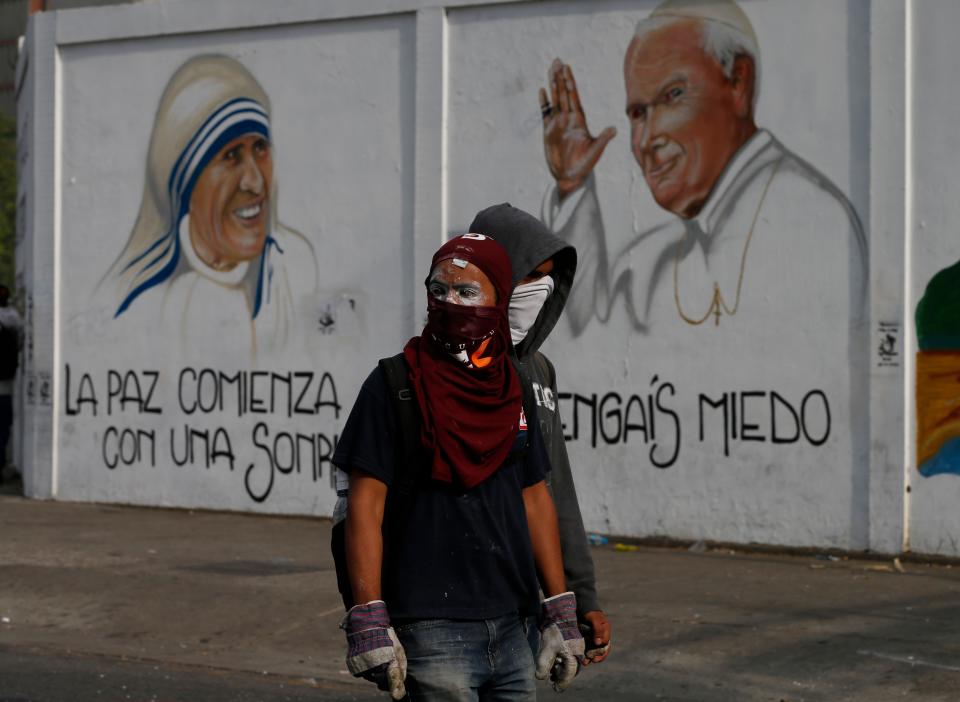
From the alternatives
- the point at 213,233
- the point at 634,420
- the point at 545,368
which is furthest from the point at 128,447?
the point at 545,368

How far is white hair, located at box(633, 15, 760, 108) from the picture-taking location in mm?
10125

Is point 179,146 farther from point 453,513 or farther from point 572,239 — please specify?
point 453,513

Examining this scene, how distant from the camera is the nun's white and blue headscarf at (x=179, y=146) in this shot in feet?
40.1

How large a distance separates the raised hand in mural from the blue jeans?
7311 mm

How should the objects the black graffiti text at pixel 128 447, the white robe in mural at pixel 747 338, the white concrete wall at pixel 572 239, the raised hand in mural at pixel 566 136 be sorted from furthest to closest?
the black graffiti text at pixel 128 447, the raised hand in mural at pixel 566 136, the white robe in mural at pixel 747 338, the white concrete wall at pixel 572 239

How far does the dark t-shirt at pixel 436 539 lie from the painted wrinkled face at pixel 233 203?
8.66 meters

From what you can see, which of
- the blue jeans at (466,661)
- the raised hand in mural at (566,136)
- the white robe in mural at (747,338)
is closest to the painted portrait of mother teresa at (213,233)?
the raised hand in mural at (566,136)

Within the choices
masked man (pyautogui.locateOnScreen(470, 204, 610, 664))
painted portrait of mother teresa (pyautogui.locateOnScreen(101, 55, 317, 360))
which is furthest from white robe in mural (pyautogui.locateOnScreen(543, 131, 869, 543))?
masked man (pyautogui.locateOnScreen(470, 204, 610, 664))

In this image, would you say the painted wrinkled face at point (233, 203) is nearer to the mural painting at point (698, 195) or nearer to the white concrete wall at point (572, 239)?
the white concrete wall at point (572, 239)

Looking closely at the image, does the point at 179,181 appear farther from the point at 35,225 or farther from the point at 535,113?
the point at 535,113

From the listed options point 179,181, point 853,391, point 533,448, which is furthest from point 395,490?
point 179,181

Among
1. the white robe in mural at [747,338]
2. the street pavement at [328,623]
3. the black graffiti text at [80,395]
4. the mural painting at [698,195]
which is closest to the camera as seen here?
the street pavement at [328,623]

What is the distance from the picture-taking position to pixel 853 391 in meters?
9.77

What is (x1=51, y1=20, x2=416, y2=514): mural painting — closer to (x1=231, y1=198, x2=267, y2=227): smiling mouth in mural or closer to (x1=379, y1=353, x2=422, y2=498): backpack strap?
(x1=231, y1=198, x2=267, y2=227): smiling mouth in mural
